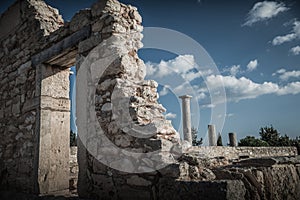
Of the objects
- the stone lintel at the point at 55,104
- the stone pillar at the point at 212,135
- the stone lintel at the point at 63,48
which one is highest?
the stone lintel at the point at 63,48

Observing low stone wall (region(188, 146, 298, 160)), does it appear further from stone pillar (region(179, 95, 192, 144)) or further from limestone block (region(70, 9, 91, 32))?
limestone block (region(70, 9, 91, 32))

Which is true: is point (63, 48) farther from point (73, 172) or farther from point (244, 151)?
point (244, 151)

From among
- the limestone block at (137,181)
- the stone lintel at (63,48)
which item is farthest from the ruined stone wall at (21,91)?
the limestone block at (137,181)

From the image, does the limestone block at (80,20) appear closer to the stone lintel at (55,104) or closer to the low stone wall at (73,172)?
the stone lintel at (55,104)

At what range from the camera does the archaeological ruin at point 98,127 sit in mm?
2217

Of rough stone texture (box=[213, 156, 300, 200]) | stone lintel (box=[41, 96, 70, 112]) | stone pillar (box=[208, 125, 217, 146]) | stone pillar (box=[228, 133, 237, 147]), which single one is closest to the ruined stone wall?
stone lintel (box=[41, 96, 70, 112])

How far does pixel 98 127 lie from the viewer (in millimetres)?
3086

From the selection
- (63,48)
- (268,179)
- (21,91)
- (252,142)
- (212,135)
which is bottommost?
(252,142)

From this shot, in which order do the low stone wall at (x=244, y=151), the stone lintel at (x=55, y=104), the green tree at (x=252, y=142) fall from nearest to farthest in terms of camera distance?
the stone lintel at (x=55, y=104) < the low stone wall at (x=244, y=151) < the green tree at (x=252, y=142)

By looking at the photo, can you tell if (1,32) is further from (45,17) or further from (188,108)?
(188,108)

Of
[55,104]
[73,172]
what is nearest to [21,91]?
[55,104]

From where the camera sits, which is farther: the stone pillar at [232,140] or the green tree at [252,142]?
the stone pillar at [232,140]

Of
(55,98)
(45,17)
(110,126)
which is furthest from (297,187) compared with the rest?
(45,17)

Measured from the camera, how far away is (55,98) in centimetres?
419
